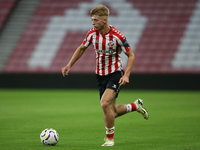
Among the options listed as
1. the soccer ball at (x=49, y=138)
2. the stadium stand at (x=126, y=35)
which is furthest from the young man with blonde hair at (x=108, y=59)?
the stadium stand at (x=126, y=35)

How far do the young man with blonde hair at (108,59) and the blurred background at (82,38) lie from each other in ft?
38.9

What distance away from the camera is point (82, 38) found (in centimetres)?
2031

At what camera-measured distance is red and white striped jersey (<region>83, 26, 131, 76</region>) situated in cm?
521

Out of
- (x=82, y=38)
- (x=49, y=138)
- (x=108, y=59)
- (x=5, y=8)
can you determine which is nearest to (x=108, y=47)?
(x=108, y=59)

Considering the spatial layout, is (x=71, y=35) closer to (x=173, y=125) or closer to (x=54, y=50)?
(x=54, y=50)

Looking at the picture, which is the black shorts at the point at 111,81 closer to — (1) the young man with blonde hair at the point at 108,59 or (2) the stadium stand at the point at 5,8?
(1) the young man with blonde hair at the point at 108,59

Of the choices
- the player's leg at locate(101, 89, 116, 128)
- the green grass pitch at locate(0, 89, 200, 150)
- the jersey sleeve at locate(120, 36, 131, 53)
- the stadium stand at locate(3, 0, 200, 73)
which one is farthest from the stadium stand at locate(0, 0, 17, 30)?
the player's leg at locate(101, 89, 116, 128)

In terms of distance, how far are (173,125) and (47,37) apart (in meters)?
14.5

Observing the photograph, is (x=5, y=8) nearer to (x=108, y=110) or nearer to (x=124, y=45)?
(x=124, y=45)

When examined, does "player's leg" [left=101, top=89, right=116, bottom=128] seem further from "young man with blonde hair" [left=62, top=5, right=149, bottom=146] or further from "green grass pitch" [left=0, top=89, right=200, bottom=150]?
"green grass pitch" [left=0, top=89, right=200, bottom=150]

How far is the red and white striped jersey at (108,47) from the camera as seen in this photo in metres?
5.21

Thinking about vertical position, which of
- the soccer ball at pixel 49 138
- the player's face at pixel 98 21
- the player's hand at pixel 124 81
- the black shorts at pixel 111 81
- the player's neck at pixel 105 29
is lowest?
the soccer ball at pixel 49 138

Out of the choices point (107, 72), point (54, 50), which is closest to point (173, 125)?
point (107, 72)

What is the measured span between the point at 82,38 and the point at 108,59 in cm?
1508
